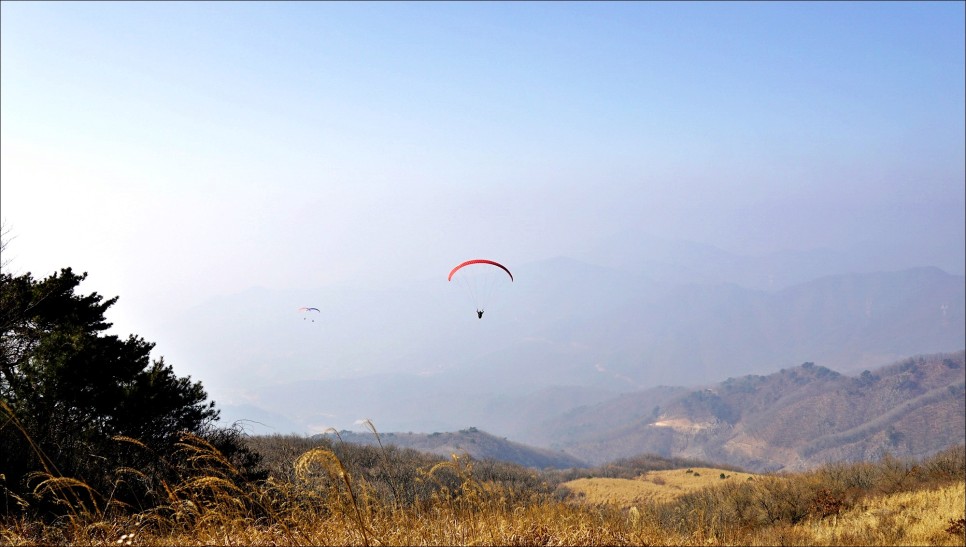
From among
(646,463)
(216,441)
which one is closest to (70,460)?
(216,441)

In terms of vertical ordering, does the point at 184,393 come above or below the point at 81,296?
below

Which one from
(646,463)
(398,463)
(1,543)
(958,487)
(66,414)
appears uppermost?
(66,414)

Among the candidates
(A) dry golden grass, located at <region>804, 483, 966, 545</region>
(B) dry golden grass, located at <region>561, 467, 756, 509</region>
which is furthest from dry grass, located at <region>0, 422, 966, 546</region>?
(B) dry golden grass, located at <region>561, 467, 756, 509</region>

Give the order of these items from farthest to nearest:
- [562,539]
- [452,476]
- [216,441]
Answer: [452,476], [216,441], [562,539]

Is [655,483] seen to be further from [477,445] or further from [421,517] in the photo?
[477,445]

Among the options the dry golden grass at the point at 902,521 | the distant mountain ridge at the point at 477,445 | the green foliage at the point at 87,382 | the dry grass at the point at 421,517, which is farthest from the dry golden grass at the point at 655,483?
the distant mountain ridge at the point at 477,445

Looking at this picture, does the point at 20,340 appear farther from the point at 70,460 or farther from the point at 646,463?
the point at 646,463

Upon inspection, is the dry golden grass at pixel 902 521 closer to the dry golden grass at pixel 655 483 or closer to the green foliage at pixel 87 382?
the green foliage at pixel 87 382

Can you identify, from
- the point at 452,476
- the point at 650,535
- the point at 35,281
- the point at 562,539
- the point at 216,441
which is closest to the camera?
the point at 562,539
